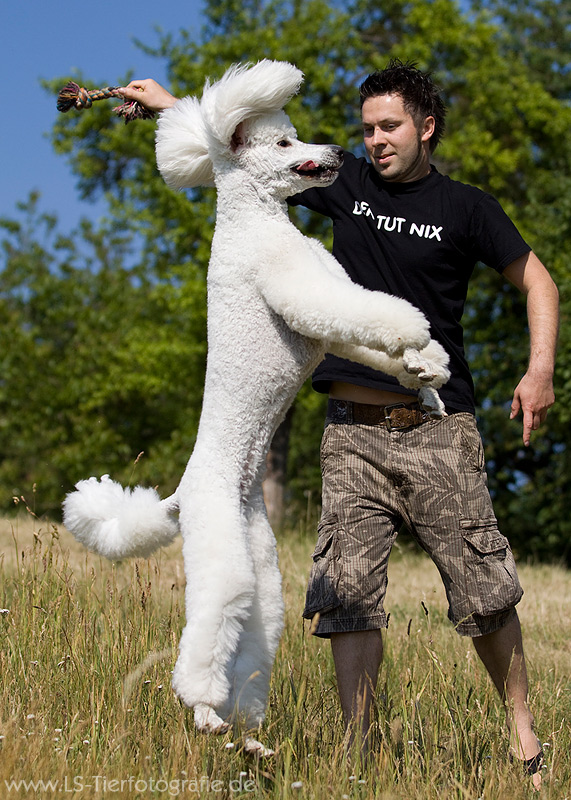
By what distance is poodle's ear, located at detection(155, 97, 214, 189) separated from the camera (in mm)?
2281

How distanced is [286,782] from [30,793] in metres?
0.66

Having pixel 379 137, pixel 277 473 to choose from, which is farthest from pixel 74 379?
pixel 379 137

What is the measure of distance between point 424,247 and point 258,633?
1445mm

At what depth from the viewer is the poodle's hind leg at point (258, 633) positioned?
2027mm

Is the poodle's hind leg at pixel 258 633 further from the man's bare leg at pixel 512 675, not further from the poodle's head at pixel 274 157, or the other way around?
the man's bare leg at pixel 512 675

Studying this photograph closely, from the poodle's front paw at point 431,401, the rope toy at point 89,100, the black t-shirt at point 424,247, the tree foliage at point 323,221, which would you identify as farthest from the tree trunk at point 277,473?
the poodle's front paw at point 431,401

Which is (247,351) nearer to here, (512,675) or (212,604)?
(212,604)

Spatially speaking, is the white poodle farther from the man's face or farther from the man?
the man's face

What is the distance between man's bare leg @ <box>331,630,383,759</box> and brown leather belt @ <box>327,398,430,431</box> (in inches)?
27.3

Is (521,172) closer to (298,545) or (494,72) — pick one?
(494,72)

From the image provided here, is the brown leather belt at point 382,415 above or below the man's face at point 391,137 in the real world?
below

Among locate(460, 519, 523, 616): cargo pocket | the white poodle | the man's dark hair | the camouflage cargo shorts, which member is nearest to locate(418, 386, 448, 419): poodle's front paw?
the white poodle

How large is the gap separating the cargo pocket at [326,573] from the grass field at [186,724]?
29cm

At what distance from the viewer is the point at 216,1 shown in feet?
43.9
